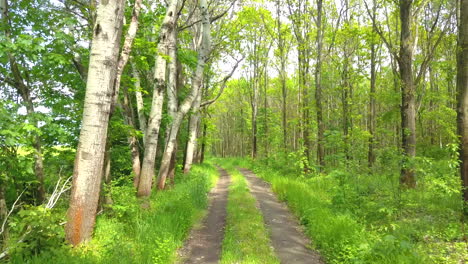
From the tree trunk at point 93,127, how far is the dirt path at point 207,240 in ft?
6.68

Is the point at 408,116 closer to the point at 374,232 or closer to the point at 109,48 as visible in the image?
the point at 374,232

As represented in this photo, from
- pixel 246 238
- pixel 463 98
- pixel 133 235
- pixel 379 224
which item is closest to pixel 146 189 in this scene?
pixel 133 235

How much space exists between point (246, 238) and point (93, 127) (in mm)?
3675

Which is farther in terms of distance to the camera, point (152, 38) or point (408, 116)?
point (152, 38)

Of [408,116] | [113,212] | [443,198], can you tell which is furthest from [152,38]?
[443,198]

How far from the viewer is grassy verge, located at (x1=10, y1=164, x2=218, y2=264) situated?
360 cm

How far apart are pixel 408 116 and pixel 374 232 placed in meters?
5.16

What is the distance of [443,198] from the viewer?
773cm

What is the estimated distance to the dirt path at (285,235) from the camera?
5.13 meters

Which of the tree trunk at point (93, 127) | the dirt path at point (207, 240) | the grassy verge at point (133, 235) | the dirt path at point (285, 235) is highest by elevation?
the tree trunk at point (93, 127)

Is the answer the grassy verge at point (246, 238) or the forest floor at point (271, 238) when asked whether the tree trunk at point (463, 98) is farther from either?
the grassy verge at point (246, 238)

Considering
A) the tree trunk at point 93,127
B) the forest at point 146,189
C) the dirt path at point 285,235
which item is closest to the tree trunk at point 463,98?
the forest at point 146,189

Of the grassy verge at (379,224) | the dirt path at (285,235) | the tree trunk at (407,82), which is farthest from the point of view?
the tree trunk at (407,82)

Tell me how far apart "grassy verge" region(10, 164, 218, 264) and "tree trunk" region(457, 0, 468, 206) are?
20.8 feet
